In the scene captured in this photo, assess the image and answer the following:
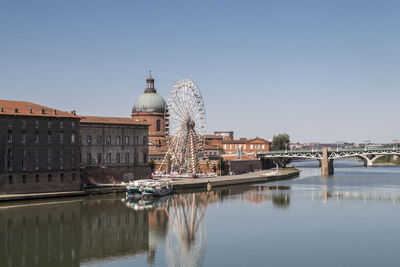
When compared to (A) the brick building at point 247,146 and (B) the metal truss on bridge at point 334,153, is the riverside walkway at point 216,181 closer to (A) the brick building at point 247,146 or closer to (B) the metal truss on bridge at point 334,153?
(B) the metal truss on bridge at point 334,153

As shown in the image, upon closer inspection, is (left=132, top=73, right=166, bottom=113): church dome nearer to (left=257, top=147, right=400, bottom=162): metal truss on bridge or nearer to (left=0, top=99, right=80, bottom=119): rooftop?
(left=257, top=147, right=400, bottom=162): metal truss on bridge

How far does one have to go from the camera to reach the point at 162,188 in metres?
82.1

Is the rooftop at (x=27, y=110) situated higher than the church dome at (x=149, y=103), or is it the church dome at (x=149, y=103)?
the church dome at (x=149, y=103)

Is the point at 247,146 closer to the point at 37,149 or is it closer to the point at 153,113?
the point at 153,113

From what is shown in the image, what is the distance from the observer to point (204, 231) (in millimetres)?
52844

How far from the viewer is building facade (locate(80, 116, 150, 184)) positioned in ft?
274

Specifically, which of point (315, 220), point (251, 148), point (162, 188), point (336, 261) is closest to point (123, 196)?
point (162, 188)

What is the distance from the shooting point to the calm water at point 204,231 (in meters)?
41.4

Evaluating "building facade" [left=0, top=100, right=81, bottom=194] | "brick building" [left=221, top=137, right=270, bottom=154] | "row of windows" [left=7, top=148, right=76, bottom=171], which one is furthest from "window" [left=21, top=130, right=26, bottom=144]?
"brick building" [left=221, top=137, right=270, bottom=154]

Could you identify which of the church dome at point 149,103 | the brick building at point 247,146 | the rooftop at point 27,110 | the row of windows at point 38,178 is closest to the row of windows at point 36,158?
the row of windows at point 38,178

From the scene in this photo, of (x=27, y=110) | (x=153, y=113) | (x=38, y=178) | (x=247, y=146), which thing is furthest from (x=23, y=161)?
(x=247, y=146)

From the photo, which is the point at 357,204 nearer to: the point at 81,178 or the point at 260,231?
the point at 260,231

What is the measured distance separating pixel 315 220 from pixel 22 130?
39765 mm

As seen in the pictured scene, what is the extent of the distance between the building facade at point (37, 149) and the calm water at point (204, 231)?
460 centimetres
